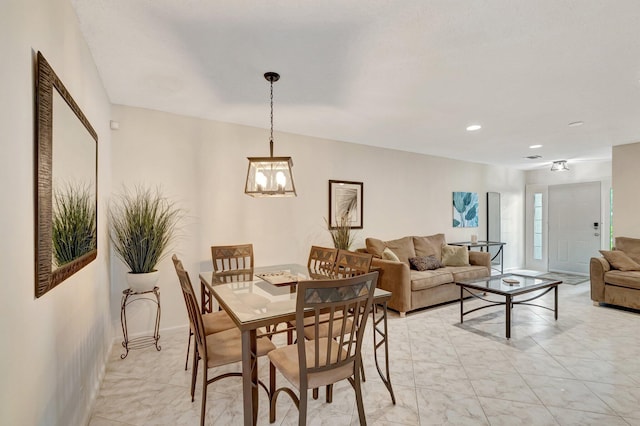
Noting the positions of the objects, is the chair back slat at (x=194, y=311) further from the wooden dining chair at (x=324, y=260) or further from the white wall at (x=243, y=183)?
the white wall at (x=243, y=183)

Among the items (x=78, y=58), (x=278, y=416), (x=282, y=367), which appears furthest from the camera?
(x=278, y=416)

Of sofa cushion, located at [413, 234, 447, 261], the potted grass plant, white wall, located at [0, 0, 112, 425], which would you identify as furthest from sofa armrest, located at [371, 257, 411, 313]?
white wall, located at [0, 0, 112, 425]

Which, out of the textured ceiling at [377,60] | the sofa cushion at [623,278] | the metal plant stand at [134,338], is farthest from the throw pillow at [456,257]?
the metal plant stand at [134,338]

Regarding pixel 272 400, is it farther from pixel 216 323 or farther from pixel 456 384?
pixel 456 384

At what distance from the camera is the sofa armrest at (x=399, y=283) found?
3.96m

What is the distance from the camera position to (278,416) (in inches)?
81.2

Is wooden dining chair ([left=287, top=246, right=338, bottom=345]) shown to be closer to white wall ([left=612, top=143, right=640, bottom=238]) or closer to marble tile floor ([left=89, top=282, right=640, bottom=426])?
marble tile floor ([left=89, top=282, right=640, bottom=426])

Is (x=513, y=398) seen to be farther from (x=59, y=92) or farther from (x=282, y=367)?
(x=59, y=92)

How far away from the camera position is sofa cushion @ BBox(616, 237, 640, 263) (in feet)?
14.7

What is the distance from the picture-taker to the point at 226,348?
2.01 meters

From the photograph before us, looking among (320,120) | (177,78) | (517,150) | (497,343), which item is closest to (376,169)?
(320,120)

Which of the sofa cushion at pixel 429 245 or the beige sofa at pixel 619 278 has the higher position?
the sofa cushion at pixel 429 245

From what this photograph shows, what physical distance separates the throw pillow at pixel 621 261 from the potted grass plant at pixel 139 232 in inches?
230

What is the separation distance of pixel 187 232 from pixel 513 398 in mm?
3362
